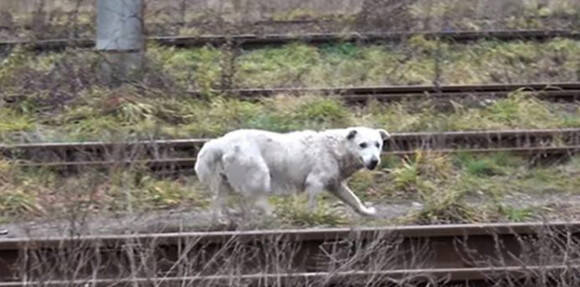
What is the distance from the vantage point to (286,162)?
923 cm

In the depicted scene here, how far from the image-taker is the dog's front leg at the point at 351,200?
926 centimetres

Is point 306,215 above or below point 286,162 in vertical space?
below

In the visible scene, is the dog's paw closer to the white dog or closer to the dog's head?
the white dog

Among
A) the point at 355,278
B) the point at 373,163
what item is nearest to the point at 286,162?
the point at 373,163

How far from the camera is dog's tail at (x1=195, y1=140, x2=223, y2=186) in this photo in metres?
9.02

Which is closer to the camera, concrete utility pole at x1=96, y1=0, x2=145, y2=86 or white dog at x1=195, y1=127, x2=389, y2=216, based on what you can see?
white dog at x1=195, y1=127, x2=389, y2=216

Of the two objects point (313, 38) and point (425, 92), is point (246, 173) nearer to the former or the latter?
point (425, 92)

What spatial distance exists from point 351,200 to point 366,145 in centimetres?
47

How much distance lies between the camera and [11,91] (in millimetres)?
13578

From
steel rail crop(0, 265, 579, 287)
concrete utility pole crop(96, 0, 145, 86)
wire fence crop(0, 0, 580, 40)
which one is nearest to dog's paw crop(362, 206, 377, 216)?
steel rail crop(0, 265, 579, 287)

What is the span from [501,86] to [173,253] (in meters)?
7.04

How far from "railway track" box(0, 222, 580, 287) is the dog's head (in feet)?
3.86

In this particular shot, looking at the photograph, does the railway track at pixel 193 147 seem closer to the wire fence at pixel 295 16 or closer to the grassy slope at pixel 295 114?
the grassy slope at pixel 295 114

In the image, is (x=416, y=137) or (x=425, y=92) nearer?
(x=416, y=137)
